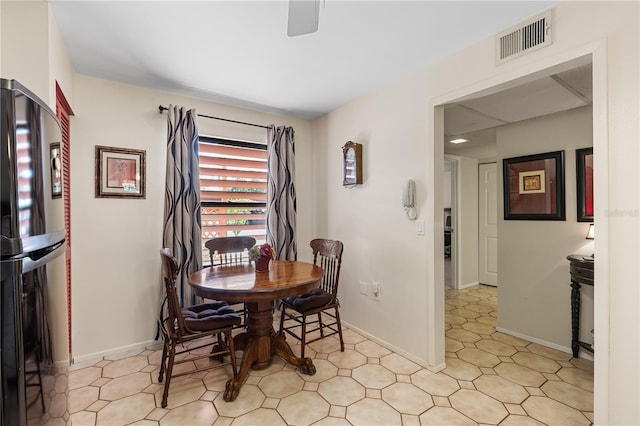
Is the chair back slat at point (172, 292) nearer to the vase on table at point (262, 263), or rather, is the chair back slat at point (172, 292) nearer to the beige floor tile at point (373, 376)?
the vase on table at point (262, 263)

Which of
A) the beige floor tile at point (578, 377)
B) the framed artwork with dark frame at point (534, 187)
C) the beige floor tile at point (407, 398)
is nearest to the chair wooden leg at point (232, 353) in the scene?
the beige floor tile at point (407, 398)

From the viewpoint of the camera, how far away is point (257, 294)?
2000 mm

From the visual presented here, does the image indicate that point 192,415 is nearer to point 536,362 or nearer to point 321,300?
point 321,300

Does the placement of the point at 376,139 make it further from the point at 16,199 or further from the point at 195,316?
the point at 16,199

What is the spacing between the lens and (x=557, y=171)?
2.89 metres

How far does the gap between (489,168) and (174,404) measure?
17.5ft

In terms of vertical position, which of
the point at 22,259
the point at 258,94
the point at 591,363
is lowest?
the point at 591,363

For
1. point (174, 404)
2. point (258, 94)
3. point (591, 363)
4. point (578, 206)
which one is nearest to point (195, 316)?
point (174, 404)

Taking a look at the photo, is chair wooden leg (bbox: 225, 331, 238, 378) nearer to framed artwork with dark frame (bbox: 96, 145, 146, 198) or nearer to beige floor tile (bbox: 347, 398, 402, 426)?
beige floor tile (bbox: 347, 398, 402, 426)

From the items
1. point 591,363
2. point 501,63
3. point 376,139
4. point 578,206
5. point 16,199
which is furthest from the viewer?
point 376,139

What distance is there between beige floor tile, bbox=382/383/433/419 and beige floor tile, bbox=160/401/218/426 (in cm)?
114

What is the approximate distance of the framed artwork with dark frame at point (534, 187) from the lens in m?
2.88

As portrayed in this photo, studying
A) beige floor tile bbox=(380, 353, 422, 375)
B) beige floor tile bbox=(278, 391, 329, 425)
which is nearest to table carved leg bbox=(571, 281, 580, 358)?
beige floor tile bbox=(380, 353, 422, 375)

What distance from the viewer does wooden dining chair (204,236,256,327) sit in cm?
304
